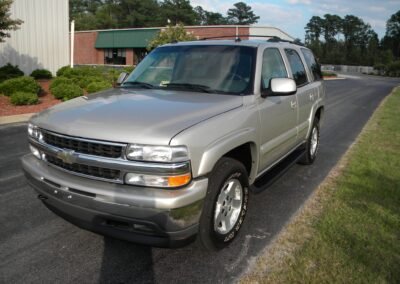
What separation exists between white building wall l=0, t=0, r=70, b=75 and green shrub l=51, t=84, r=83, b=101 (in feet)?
18.1

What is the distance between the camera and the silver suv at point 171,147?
2881 millimetres

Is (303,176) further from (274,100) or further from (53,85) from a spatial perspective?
(53,85)

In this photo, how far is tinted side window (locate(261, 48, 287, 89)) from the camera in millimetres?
4361

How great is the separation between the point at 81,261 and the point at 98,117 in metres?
1.25

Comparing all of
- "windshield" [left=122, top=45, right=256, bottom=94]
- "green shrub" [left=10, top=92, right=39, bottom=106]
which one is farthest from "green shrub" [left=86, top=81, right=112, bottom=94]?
"windshield" [left=122, top=45, right=256, bottom=94]

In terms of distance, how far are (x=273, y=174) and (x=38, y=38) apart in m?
16.7

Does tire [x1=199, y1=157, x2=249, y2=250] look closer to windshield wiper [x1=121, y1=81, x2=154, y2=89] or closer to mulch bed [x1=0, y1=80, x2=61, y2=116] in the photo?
Result: windshield wiper [x1=121, y1=81, x2=154, y2=89]

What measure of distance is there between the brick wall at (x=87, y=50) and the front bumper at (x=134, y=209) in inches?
2473

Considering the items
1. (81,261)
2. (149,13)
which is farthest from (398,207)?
(149,13)

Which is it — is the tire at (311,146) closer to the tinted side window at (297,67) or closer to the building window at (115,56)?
the tinted side window at (297,67)

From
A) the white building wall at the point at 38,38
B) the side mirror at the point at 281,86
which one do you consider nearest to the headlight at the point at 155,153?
the side mirror at the point at 281,86

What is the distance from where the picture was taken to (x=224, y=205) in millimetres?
3555

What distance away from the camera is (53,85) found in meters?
14.1

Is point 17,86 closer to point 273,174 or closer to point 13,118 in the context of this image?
point 13,118
